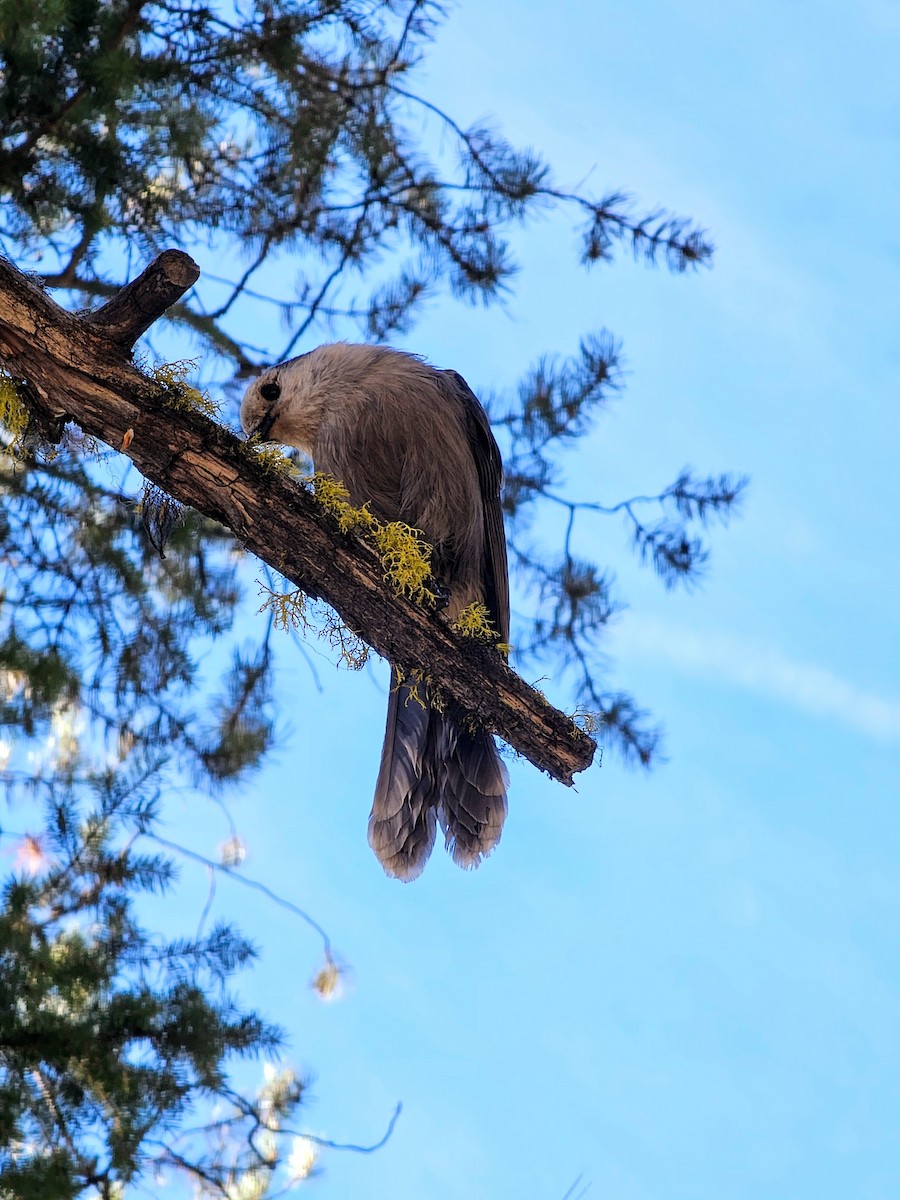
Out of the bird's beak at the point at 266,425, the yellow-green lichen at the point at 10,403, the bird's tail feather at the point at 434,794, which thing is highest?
the bird's beak at the point at 266,425

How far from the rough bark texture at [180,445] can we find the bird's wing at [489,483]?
0.66 metres

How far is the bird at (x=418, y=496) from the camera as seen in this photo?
255 cm

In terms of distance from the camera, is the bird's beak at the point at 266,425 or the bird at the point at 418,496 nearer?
the bird at the point at 418,496

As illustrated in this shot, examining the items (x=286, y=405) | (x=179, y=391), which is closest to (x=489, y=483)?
(x=286, y=405)

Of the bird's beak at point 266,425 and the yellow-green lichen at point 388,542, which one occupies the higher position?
the bird's beak at point 266,425

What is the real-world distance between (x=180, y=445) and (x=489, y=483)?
1.00 metres

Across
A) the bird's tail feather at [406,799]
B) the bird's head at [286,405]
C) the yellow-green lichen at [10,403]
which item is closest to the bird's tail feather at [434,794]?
the bird's tail feather at [406,799]

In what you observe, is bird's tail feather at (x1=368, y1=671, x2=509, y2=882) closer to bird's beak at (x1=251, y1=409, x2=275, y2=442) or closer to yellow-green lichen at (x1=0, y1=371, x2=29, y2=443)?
bird's beak at (x1=251, y1=409, x2=275, y2=442)

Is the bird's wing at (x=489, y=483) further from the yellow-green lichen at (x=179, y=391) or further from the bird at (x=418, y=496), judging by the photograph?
the yellow-green lichen at (x=179, y=391)

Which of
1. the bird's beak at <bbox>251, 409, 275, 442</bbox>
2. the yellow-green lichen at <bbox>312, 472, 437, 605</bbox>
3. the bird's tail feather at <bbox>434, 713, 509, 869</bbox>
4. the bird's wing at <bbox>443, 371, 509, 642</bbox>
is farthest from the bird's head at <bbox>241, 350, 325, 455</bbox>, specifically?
the bird's tail feather at <bbox>434, 713, 509, 869</bbox>

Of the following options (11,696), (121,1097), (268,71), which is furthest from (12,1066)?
(268,71)

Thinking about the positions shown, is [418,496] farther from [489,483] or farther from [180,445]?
[180,445]

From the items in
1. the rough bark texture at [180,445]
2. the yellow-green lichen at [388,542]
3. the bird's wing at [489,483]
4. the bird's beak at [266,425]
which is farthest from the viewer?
the bird's beak at [266,425]

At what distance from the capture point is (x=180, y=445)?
2.08 m
